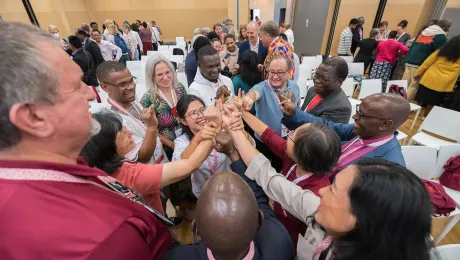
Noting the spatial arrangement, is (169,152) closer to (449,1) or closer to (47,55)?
(47,55)

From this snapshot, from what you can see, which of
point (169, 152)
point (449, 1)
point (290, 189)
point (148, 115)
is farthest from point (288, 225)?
point (449, 1)

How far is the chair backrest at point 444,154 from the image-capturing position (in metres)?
2.16

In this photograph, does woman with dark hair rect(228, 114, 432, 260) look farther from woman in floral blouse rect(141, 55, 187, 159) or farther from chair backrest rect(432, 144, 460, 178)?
chair backrest rect(432, 144, 460, 178)

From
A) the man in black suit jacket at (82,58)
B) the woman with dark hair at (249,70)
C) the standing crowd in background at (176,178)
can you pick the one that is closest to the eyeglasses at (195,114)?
the standing crowd in background at (176,178)

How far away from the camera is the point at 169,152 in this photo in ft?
7.41

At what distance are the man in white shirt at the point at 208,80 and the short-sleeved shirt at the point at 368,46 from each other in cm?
521

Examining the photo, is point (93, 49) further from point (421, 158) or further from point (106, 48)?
point (421, 158)

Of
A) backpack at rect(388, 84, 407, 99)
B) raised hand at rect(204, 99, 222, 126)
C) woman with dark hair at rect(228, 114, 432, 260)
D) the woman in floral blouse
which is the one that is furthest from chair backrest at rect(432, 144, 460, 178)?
the woman in floral blouse

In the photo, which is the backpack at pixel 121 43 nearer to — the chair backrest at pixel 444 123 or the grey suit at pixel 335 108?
the grey suit at pixel 335 108

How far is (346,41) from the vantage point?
6383mm

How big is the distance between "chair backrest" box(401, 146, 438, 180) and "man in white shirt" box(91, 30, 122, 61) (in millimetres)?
5952

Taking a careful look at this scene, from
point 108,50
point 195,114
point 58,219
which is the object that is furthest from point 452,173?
point 108,50

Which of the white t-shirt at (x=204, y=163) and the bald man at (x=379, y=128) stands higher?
the bald man at (x=379, y=128)

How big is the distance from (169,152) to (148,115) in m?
0.84
